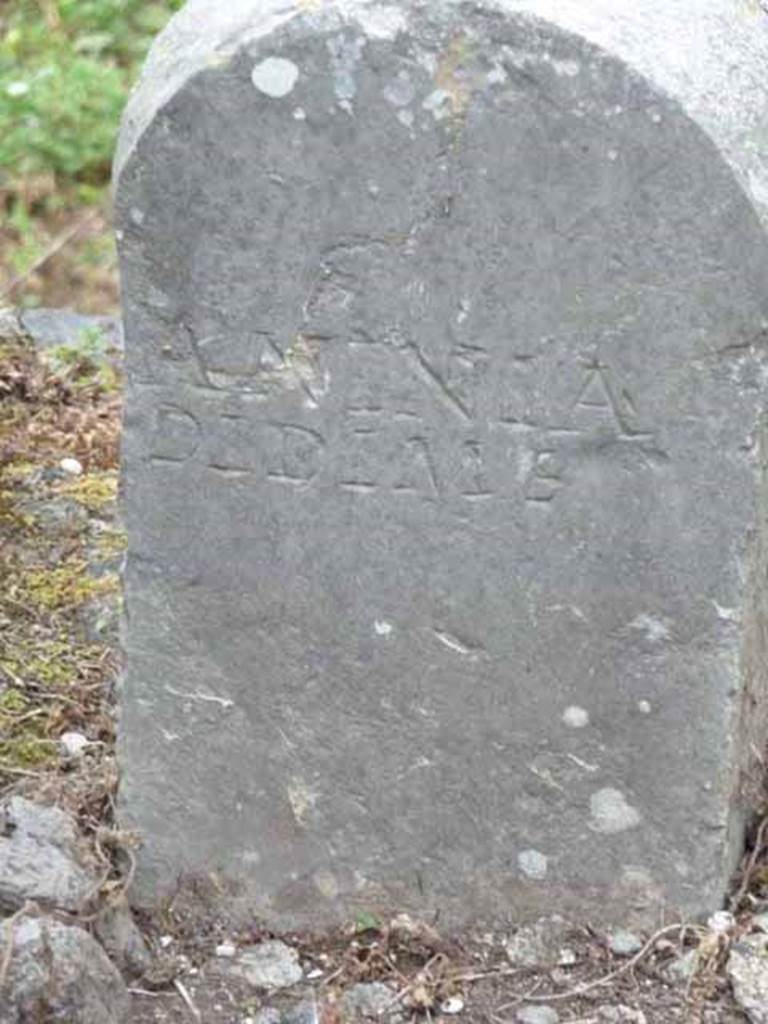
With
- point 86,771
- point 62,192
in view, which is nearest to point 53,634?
point 86,771

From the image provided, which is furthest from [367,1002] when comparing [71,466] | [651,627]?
[71,466]

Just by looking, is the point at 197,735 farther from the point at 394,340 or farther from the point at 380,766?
the point at 394,340

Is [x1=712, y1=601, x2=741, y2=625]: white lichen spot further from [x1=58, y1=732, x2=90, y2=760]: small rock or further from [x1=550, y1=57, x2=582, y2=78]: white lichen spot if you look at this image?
[x1=58, y1=732, x2=90, y2=760]: small rock

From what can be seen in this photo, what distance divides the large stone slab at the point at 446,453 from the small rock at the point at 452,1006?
0.15m

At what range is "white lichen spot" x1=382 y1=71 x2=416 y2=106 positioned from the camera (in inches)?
126

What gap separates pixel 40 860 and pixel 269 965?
35 cm

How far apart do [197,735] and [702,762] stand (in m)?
0.67

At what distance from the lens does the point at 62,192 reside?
300 inches

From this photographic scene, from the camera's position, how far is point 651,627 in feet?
11.2

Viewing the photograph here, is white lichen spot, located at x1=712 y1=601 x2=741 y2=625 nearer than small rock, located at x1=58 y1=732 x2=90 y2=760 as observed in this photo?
Yes

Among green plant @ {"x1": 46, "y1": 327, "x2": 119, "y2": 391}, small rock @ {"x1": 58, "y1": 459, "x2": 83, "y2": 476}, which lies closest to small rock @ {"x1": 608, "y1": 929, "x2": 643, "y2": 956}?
small rock @ {"x1": 58, "y1": 459, "x2": 83, "y2": 476}

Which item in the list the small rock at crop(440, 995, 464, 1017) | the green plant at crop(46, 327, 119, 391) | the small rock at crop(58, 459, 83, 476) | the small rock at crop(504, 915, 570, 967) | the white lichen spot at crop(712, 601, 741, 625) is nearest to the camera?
the white lichen spot at crop(712, 601, 741, 625)

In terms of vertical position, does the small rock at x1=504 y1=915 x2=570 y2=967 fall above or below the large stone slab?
below

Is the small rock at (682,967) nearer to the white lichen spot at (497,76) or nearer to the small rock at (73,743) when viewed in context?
the small rock at (73,743)
